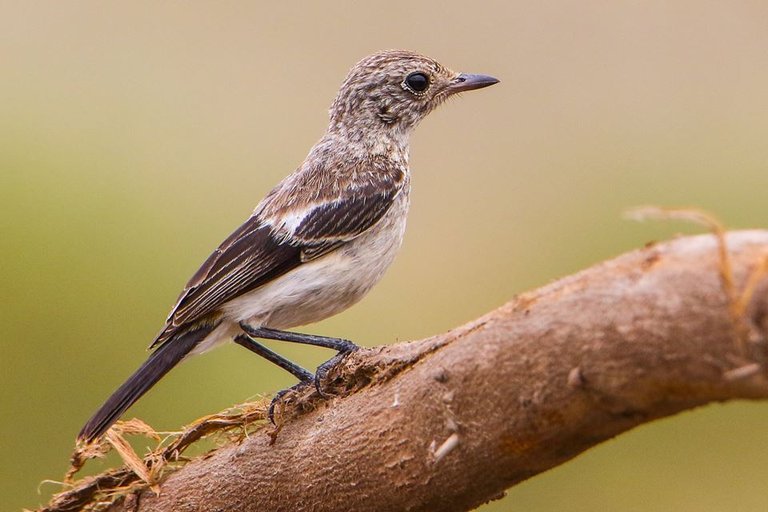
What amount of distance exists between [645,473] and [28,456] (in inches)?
129

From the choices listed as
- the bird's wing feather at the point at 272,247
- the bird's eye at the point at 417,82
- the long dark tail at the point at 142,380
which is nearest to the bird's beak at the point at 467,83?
the bird's eye at the point at 417,82

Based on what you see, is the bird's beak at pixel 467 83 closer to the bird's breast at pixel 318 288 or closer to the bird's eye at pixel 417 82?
the bird's eye at pixel 417 82

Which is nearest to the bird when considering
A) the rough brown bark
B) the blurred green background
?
the rough brown bark

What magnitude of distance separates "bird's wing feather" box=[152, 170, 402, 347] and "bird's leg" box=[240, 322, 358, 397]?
18cm

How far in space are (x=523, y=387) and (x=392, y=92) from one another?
265cm

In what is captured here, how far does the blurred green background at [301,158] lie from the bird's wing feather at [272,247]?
2.31m

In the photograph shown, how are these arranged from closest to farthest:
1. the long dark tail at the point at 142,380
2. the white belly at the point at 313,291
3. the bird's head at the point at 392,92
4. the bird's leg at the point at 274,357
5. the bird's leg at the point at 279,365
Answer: the bird's leg at the point at 279,365 → the long dark tail at the point at 142,380 → the bird's leg at the point at 274,357 → the white belly at the point at 313,291 → the bird's head at the point at 392,92

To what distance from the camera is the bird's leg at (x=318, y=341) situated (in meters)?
3.51

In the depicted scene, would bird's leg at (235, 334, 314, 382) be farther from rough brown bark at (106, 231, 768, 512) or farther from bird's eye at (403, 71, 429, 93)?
bird's eye at (403, 71, 429, 93)

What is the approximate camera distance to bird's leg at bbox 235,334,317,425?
3.60 meters

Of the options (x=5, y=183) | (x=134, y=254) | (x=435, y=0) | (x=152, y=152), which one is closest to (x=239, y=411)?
(x=134, y=254)

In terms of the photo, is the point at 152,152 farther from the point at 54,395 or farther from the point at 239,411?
the point at 239,411

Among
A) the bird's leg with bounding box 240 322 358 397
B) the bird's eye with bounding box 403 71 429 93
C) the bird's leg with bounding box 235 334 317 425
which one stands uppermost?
the bird's eye with bounding box 403 71 429 93

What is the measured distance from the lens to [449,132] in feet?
30.7
